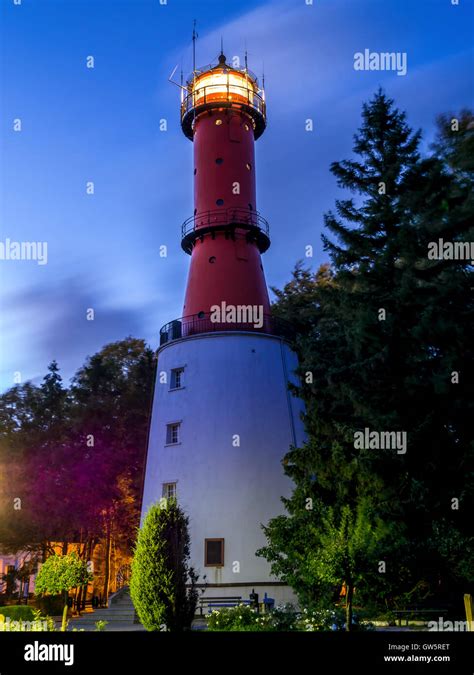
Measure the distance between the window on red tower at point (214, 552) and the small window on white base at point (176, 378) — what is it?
7.53m

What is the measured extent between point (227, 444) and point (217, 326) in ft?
19.1

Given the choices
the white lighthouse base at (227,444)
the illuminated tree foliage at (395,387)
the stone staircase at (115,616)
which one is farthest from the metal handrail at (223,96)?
the stone staircase at (115,616)

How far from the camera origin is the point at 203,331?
107 feet

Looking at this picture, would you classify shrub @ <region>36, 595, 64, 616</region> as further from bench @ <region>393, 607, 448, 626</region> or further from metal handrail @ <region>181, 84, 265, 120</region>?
metal handrail @ <region>181, 84, 265, 120</region>

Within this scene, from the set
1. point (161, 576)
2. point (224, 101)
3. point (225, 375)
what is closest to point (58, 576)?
point (161, 576)

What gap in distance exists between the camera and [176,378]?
108 feet

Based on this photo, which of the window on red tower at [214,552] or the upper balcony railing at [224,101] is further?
the upper balcony railing at [224,101]

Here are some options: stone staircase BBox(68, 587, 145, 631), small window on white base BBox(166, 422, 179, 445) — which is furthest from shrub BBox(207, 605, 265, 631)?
small window on white base BBox(166, 422, 179, 445)

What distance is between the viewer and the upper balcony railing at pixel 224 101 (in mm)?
35844

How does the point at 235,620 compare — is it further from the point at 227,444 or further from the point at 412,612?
the point at 227,444

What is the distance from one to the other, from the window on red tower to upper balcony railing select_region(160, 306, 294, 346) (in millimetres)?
9704

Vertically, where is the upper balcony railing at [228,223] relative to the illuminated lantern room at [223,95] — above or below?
below

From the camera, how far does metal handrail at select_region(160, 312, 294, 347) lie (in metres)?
32.6

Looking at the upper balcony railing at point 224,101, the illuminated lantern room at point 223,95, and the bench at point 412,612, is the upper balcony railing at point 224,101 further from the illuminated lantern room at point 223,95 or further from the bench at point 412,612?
the bench at point 412,612
